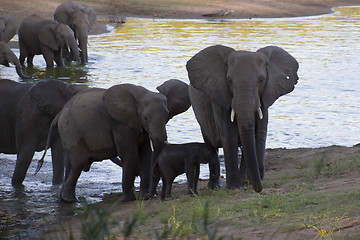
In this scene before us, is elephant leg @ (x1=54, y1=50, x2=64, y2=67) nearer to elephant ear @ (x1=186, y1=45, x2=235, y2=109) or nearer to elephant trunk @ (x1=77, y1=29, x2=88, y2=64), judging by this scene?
elephant trunk @ (x1=77, y1=29, x2=88, y2=64)

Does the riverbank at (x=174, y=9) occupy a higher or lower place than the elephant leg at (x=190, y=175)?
lower

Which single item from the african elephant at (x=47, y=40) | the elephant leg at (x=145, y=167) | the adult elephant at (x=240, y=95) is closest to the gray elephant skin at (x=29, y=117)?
the elephant leg at (x=145, y=167)

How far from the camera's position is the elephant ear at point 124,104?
7.74 m

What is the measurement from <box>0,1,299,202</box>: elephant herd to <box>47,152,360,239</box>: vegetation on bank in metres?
0.33

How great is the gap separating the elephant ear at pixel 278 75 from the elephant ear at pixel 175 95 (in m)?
0.98

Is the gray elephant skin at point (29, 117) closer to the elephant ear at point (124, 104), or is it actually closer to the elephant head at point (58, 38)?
the elephant ear at point (124, 104)

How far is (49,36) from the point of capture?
19.4 metres

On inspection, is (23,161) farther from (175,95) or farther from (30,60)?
(30,60)

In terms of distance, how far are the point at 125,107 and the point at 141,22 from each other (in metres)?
26.4

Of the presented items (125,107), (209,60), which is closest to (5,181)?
(125,107)

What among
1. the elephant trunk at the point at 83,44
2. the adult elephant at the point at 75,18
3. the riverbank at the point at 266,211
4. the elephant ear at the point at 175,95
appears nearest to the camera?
the riverbank at the point at 266,211

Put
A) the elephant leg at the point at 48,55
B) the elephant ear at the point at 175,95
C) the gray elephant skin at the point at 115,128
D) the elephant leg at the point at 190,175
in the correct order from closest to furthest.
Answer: the elephant leg at the point at 190,175 → the gray elephant skin at the point at 115,128 → the elephant ear at the point at 175,95 → the elephant leg at the point at 48,55

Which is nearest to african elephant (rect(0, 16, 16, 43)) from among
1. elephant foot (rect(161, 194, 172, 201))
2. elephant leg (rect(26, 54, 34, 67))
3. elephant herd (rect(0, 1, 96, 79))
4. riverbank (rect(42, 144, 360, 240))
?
elephant herd (rect(0, 1, 96, 79))

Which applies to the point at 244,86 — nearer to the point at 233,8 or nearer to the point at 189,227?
the point at 189,227
